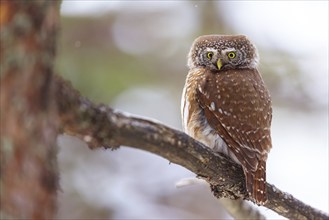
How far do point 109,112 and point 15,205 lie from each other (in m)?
0.76

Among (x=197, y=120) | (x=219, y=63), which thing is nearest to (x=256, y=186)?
(x=197, y=120)

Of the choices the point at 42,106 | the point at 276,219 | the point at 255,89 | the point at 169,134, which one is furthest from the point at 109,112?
the point at 276,219

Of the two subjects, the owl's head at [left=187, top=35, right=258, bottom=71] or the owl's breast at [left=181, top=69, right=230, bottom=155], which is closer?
the owl's breast at [left=181, top=69, right=230, bottom=155]

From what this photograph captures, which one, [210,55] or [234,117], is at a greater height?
[210,55]

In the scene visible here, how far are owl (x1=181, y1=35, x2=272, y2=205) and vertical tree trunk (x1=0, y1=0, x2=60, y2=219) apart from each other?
1899mm

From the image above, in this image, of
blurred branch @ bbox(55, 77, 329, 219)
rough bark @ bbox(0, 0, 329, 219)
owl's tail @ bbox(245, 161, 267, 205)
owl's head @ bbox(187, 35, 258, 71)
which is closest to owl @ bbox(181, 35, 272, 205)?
owl's tail @ bbox(245, 161, 267, 205)

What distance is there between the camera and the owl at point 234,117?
4004mm

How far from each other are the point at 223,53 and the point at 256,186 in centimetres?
141

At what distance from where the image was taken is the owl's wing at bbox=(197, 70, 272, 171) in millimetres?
4129

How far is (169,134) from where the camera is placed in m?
2.76

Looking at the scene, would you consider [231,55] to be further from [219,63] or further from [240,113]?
[240,113]

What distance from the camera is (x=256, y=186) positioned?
380 centimetres

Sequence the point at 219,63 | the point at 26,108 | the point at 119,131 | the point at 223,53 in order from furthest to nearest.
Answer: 1. the point at 223,53
2. the point at 219,63
3. the point at 119,131
4. the point at 26,108

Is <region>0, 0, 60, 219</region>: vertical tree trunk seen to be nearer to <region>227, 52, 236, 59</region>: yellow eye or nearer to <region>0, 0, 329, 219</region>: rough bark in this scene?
<region>0, 0, 329, 219</region>: rough bark
